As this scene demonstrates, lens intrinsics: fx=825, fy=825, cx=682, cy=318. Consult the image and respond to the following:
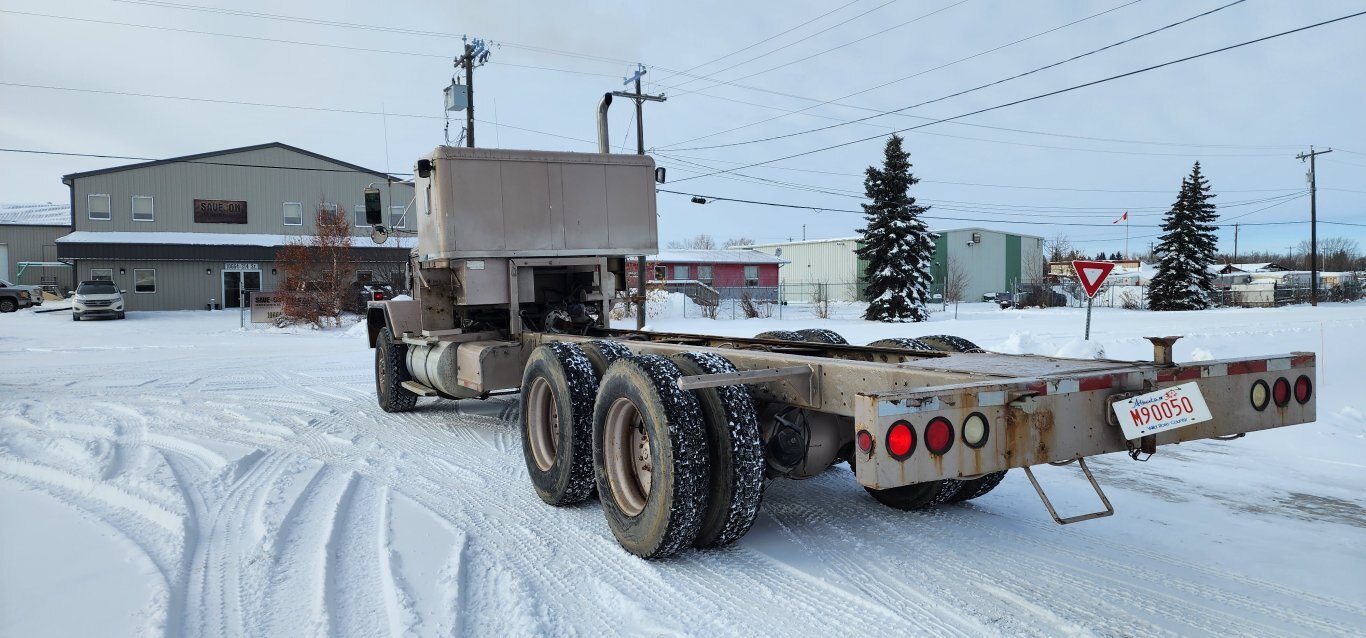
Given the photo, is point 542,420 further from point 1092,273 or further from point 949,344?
point 1092,273

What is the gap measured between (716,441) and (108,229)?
4073cm

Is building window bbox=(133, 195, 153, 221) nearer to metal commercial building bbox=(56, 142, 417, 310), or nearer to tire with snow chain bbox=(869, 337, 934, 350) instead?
metal commercial building bbox=(56, 142, 417, 310)

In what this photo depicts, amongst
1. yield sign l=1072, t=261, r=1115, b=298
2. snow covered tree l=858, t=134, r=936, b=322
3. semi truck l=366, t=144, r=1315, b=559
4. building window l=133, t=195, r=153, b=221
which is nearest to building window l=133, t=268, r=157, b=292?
building window l=133, t=195, r=153, b=221

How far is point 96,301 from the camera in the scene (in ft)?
93.3

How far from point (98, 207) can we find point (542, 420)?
127 feet

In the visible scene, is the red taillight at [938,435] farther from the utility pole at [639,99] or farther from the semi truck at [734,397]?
the utility pole at [639,99]

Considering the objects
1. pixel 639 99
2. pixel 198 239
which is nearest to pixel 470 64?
pixel 639 99

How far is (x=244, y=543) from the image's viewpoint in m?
4.54

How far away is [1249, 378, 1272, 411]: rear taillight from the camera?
3.76 meters

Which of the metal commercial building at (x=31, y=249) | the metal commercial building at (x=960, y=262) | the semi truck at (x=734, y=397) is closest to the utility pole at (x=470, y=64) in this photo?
the semi truck at (x=734, y=397)

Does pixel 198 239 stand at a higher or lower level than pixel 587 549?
higher

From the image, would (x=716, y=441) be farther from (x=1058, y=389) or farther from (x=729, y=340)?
(x=729, y=340)

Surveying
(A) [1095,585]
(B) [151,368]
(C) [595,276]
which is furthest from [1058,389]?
(B) [151,368]

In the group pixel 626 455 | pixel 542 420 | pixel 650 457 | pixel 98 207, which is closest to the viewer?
pixel 650 457
